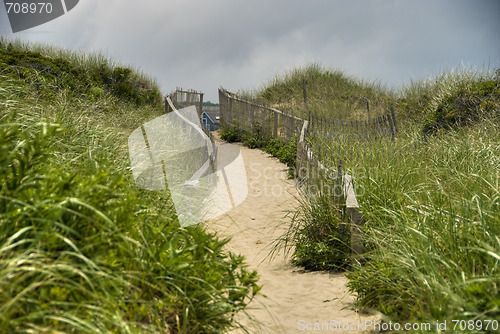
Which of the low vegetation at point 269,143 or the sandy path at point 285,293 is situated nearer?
the sandy path at point 285,293

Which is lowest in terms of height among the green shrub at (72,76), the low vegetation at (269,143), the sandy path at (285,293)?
the sandy path at (285,293)

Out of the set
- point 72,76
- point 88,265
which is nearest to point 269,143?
point 72,76

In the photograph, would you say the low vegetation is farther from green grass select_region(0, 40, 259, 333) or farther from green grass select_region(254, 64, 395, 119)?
green grass select_region(0, 40, 259, 333)

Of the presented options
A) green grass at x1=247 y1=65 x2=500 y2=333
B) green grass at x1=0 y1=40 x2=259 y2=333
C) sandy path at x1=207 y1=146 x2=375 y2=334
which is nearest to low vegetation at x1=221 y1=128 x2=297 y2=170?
green grass at x1=247 y1=65 x2=500 y2=333

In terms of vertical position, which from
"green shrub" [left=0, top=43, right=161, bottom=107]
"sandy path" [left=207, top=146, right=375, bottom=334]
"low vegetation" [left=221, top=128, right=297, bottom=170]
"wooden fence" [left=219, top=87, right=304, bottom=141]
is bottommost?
"sandy path" [left=207, top=146, right=375, bottom=334]

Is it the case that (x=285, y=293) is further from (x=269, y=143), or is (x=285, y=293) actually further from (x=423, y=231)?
(x=269, y=143)

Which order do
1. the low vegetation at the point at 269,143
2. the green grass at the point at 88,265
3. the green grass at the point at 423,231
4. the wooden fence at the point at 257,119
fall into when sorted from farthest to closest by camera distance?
the wooden fence at the point at 257,119, the low vegetation at the point at 269,143, the green grass at the point at 423,231, the green grass at the point at 88,265

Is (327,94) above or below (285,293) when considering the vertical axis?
above

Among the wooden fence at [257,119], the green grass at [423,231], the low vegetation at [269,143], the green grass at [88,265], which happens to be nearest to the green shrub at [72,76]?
the wooden fence at [257,119]

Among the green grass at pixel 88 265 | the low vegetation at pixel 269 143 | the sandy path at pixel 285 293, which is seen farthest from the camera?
the low vegetation at pixel 269 143

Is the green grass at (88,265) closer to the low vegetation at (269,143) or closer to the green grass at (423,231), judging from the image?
the green grass at (423,231)

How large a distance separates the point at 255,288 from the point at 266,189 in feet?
23.3

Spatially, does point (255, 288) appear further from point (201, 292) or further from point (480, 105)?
point (480, 105)

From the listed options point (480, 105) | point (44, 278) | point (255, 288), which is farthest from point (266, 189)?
point (44, 278)
